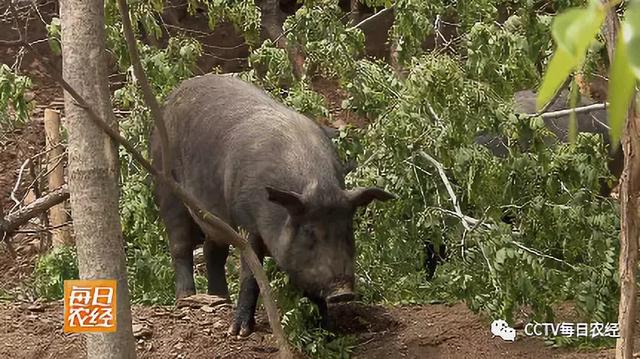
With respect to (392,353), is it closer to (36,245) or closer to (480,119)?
(480,119)

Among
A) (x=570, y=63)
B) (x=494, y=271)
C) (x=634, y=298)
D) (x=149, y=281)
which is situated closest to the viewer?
(x=570, y=63)

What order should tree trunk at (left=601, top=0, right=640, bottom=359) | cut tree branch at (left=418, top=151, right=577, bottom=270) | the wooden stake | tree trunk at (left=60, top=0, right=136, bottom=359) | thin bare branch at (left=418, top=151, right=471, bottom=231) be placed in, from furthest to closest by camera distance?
the wooden stake → thin bare branch at (left=418, top=151, right=471, bottom=231) → cut tree branch at (left=418, top=151, right=577, bottom=270) → tree trunk at (left=60, top=0, right=136, bottom=359) → tree trunk at (left=601, top=0, right=640, bottom=359)

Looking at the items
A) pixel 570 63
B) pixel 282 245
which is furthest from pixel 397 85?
pixel 570 63

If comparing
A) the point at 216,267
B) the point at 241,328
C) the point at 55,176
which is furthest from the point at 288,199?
the point at 55,176

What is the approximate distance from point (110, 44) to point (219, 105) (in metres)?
0.77

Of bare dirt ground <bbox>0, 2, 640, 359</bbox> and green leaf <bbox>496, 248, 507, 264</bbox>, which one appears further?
bare dirt ground <bbox>0, 2, 640, 359</bbox>

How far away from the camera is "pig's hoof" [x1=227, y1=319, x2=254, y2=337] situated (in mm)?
5996

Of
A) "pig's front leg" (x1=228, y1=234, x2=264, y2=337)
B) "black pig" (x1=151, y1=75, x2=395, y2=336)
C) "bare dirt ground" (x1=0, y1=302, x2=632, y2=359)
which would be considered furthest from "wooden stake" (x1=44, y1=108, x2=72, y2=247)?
"pig's front leg" (x1=228, y1=234, x2=264, y2=337)

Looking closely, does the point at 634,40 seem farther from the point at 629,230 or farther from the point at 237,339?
the point at 237,339

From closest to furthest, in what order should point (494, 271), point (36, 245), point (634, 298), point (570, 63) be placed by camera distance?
1. point (570, 63)
2. point (634, 298)
3. point (494, 271)
4. point (36, 245)

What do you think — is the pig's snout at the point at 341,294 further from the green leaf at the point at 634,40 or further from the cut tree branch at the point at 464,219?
the green leaf at the point at 634,40

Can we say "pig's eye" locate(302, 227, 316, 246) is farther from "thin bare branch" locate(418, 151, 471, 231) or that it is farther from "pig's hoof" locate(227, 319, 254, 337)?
"thin bare branch" locate(418, 151, 471, 231)

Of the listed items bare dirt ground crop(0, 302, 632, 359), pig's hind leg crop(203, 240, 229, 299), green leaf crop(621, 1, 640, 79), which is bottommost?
bare dirt ground crop(0, 302, 632, 359)

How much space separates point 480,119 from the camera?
5.87 meters
